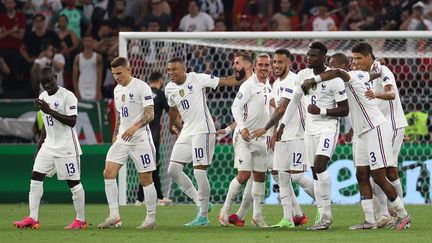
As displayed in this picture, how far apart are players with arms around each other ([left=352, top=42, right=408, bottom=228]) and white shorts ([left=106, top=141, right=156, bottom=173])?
2.90 meters

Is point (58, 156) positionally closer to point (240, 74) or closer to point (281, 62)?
point (240, 74)

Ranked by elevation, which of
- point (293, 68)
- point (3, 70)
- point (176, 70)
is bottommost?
point (176, 70)

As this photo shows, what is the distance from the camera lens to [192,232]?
1591 cm

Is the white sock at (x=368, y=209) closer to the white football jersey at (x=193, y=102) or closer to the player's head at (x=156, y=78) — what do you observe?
the white football jersey at (x=193, y=102)

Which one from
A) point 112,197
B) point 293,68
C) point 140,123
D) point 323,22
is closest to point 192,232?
point 112,197

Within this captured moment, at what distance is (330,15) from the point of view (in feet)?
88.5

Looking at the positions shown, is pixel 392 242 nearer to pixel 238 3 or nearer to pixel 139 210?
pixel 139 210

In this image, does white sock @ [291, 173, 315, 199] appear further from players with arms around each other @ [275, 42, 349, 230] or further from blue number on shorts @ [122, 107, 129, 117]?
blue number on shorts @ [122, 107, 129, 117]

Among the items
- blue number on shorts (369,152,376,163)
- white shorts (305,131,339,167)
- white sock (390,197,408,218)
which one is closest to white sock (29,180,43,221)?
white shorts (305,131,339,167)

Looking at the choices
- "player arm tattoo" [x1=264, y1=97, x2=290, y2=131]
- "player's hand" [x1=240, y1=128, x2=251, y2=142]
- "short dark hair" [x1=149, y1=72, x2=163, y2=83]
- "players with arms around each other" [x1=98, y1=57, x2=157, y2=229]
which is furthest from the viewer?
"short dark hair" [x1=149, y1=72, x2=163, y2=83]

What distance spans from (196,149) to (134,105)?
1240 mm

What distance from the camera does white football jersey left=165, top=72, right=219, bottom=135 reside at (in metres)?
17.5

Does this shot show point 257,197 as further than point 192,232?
Yes

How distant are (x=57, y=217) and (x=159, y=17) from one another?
8692mm
